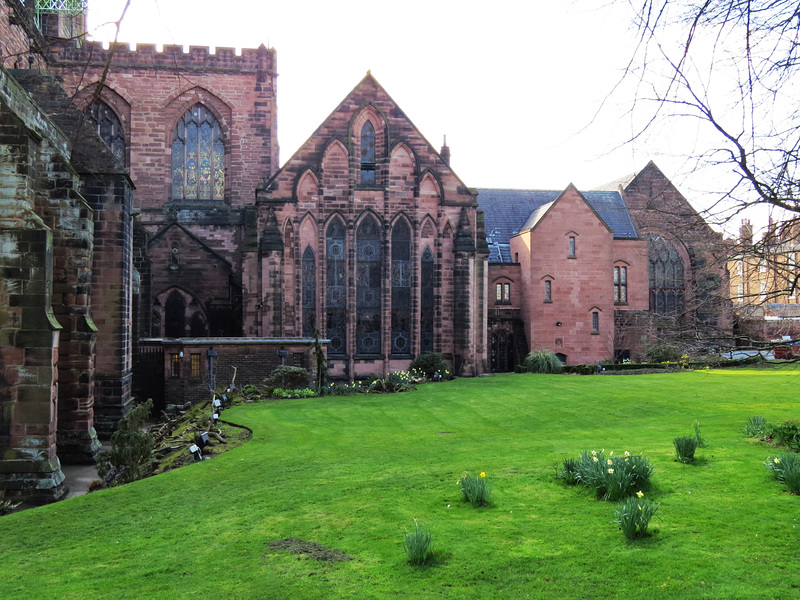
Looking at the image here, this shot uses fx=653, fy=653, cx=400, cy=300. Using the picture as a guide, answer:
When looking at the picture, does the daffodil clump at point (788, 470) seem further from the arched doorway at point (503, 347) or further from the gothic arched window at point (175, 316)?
the arched doorway at point (503, 347)

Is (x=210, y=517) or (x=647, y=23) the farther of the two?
(x=210, y=517)

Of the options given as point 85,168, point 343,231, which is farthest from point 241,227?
point 85,168

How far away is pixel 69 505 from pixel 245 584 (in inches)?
188

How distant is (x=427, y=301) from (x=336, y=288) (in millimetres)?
3962

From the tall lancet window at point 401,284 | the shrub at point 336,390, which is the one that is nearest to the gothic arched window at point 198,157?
the tall lancet window at point 401,284

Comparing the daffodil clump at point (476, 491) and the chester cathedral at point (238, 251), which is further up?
the chester cathedral at point (238, 251)

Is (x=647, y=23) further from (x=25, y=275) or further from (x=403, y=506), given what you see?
(x=25, y=275)

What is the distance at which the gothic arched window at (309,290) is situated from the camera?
27.4 metres

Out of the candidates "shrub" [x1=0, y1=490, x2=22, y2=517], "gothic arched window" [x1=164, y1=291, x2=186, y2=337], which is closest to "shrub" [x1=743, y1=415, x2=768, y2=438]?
"shrub" [x1=0, y1=490, x2=22, y2=517]

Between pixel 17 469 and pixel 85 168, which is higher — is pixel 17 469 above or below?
below

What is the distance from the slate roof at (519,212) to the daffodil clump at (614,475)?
2682 cm

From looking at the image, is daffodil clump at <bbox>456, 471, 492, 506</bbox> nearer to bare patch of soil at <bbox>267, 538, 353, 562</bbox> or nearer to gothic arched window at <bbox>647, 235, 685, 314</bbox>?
bare patch of soil at <bbox>267, 538, 353, 562</bbox>

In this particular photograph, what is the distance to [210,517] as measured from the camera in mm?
8531

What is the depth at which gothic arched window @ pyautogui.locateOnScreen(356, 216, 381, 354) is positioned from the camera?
27906 millimetres
